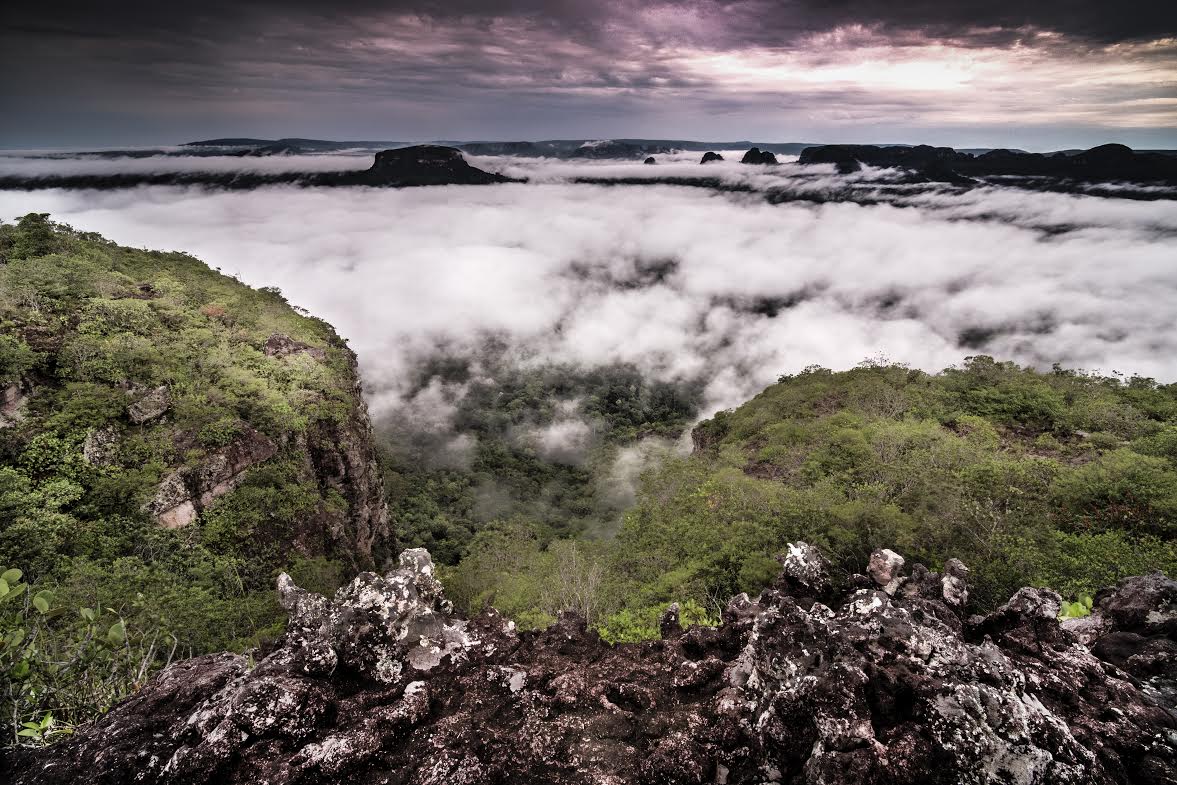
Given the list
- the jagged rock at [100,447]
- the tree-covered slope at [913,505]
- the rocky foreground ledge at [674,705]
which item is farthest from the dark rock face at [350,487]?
the rocky foreground ledge at [674,705]

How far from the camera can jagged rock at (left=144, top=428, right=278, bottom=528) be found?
2912cm

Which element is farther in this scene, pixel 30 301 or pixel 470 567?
pixel 470 567

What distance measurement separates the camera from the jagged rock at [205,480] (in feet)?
95.6

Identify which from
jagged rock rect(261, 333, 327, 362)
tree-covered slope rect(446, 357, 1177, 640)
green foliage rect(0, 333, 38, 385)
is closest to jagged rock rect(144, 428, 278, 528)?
green foliage rect(0, 333, 38, 385)

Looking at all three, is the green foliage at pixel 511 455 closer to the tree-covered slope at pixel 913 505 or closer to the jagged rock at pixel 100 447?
the tree-covered slope at pixel 913 505

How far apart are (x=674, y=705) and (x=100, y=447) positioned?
35316mm

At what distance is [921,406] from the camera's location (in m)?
48.6

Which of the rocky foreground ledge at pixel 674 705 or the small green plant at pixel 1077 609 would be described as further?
the small green plant at pixel 1077 609

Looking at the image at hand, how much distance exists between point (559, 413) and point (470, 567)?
114115 mm

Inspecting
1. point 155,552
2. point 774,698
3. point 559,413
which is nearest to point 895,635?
point 774,698

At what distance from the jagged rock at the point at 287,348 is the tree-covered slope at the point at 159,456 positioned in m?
0.24

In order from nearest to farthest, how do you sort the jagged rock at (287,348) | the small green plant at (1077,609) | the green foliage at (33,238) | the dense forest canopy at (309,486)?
the small green plant at (1077,609), the dense forest canopy at (309,486), the green foliage at (33,238), the jagged rock at (287,348)

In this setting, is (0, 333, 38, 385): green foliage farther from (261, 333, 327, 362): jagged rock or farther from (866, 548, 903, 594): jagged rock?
(866, 548, 903, 594): jagged rock

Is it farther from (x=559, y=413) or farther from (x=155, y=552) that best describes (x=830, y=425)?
(x=559, y=413)
